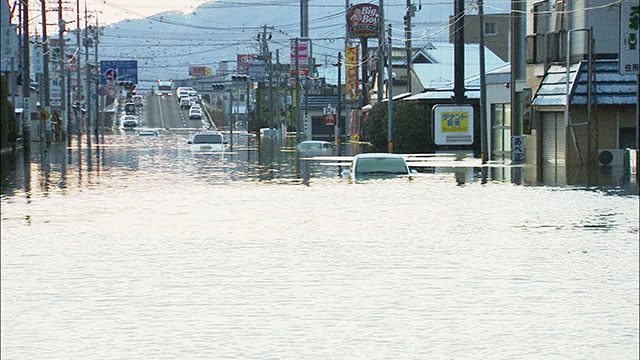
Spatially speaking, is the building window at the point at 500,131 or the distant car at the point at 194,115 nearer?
the building window at the point at 500,131

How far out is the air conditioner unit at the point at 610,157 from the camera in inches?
1779

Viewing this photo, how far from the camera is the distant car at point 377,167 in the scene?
114ft

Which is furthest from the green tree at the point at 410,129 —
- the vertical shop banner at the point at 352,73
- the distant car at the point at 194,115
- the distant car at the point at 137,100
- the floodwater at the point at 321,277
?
the distant car at the point at 137,100

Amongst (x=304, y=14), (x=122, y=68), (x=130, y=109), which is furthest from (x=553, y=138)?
(x=130, y=109)

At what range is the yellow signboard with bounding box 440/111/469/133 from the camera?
197ft

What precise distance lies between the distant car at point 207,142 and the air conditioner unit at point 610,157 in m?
28.0

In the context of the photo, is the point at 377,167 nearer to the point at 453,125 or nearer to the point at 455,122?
the point at 453,125

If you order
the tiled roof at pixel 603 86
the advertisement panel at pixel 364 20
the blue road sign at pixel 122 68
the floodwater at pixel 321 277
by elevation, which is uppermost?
the advertisement panel at pixel 364 20

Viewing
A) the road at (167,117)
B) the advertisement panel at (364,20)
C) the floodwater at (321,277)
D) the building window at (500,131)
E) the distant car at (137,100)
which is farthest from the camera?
the distant car at (137,100)

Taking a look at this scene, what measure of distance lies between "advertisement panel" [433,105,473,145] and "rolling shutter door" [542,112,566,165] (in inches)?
419

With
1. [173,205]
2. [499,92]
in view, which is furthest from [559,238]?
[499,92]

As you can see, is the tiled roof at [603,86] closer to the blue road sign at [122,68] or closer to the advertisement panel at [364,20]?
the advertisement panel at [364,20]

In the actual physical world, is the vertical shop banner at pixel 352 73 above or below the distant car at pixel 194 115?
above

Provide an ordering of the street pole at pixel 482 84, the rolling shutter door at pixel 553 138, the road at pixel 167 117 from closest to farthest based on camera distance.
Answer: the rolling shutter door at pixel 553 138
the street pole at pixel 482 84
the road at pixel 167 117
